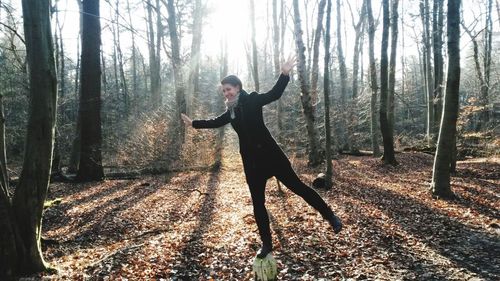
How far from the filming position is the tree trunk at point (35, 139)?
487cm

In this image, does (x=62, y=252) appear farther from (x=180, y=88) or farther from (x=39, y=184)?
(x=180, y=88)

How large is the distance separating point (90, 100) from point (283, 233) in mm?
10535

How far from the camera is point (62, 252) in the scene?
641cm

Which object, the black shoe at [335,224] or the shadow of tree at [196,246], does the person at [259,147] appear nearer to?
the black shoe at [335,224]

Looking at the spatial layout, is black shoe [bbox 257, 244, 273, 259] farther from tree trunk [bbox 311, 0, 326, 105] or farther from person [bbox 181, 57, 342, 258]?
tree trunk [bbox 311, 0, 326, 105]

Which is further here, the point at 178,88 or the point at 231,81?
the point at 178,88

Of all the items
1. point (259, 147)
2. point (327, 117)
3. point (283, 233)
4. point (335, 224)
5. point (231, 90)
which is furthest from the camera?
point (327, 117)

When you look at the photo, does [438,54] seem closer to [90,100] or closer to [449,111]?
[449,111]

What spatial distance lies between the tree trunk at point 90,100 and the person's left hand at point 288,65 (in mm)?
11621

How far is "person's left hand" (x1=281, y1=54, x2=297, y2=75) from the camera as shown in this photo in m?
4.26

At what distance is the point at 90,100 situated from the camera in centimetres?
Answer: 1420

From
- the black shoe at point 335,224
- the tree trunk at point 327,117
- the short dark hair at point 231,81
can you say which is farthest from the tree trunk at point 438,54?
the short dark hair at point 231,81

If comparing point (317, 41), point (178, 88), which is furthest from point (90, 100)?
point (317, 41)

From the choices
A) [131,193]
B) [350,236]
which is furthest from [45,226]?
[350,236]
